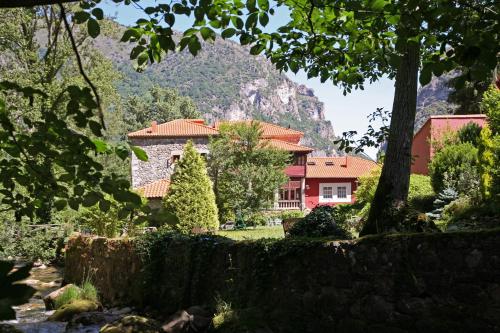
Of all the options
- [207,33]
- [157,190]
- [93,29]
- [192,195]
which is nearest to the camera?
[93,29]

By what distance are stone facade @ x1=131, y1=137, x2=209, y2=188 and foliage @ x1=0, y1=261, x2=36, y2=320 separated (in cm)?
3617

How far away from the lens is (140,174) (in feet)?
123

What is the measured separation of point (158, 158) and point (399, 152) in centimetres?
3091

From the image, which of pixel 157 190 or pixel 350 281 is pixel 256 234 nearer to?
pixel 350 281

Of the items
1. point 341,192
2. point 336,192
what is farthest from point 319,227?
point 341,192

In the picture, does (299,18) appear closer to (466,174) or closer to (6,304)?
(6,304)

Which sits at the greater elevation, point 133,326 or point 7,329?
point 7,329

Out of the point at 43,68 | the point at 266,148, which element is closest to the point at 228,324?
the point at 43,68

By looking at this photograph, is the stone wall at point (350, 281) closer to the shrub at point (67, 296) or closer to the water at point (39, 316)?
the water at point (39, 316)

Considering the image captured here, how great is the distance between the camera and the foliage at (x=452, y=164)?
1656cm

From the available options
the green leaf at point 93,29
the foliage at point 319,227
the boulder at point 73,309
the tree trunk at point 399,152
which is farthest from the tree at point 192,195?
the green leaf at point 93,29

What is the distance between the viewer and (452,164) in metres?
16.9

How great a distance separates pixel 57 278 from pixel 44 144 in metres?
15.5

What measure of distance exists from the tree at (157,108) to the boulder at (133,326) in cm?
5609
